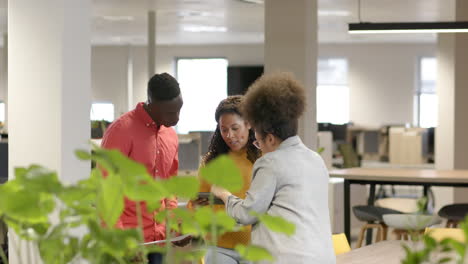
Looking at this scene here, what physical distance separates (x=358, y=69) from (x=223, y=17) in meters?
7.08

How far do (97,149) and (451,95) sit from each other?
36.5ft

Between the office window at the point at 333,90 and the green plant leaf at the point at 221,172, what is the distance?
66.5 feet

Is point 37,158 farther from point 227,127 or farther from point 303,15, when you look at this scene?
point 303,15

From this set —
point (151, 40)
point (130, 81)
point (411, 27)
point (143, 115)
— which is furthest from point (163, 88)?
point (130, 81)

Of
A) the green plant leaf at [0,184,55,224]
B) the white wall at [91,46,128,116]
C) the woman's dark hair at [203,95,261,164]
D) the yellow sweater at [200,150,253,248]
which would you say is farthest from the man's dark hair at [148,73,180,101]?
the white wall at [91,46,128,116]

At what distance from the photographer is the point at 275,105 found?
2395 millimetres

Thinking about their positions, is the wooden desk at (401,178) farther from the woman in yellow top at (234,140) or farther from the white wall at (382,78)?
the white wall at (382,78)

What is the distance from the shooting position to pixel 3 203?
80 cm

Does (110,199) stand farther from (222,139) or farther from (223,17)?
(223,17)

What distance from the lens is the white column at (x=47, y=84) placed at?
418cm

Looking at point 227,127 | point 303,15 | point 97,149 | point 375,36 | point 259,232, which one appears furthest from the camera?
point 375,36

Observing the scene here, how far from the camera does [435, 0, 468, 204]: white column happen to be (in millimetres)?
10969

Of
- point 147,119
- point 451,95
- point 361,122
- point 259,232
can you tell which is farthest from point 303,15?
point 361,122

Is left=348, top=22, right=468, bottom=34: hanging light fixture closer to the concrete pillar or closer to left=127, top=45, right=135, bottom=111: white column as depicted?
the concrete pillar
